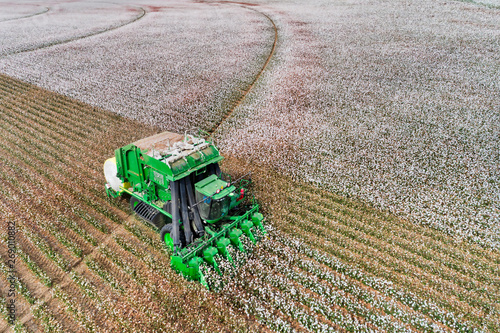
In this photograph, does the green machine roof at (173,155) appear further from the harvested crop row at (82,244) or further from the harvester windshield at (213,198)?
the harvested crop row at (82,244)

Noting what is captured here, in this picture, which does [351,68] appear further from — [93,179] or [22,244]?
[22,244]

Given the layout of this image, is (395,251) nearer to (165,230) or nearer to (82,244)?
(165,230)

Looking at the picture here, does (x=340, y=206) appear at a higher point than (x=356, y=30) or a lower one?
lower

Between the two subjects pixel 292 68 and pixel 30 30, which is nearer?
pixel 292 68

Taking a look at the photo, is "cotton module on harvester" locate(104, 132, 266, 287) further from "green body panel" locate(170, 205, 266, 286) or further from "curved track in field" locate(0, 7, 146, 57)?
"curved track in field" locate(0, 7, 146, 57)

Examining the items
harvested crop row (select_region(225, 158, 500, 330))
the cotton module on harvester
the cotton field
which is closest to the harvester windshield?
the cotton module on harvester

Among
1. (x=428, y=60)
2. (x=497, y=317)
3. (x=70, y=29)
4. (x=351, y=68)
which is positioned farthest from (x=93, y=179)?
(x=70, y=29)

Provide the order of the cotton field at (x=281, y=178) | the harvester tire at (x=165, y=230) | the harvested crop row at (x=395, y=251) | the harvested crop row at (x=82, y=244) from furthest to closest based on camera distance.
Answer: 1. the harvester tire at (x=165, y=230)
2. the harvested crop row at (x=395, y=251)
3. the cotton field at (x=281, y=178)
4. the harvested crop row at (x=82, y=244)

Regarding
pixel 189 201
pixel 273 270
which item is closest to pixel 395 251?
pixel 273 270

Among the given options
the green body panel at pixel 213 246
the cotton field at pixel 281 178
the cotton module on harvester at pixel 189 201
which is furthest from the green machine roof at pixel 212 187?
the cotton field at pixel 281 178
